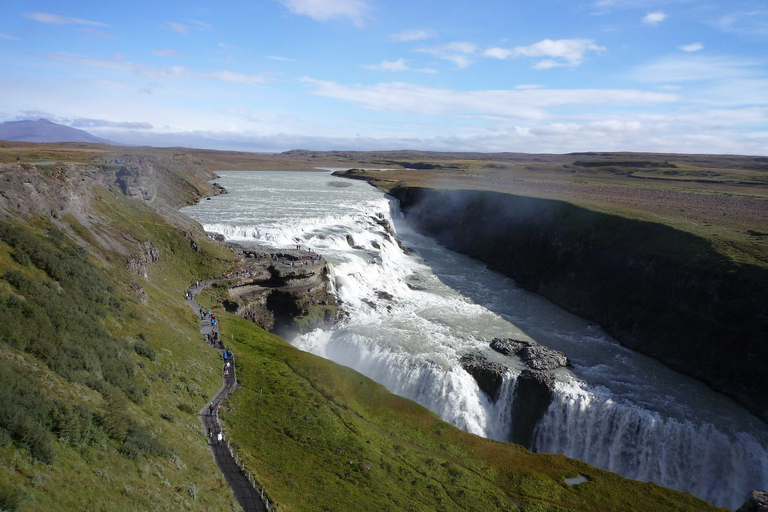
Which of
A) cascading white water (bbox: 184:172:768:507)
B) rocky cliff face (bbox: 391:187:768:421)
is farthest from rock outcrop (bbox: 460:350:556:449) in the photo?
rocky cliff face (bbox: 391:187:768:421)

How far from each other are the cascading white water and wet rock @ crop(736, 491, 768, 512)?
8.87m

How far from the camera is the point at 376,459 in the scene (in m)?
28.4

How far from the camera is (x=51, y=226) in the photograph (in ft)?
115

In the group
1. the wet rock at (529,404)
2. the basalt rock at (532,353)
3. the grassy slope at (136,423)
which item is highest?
the grassy slope at (136,423)

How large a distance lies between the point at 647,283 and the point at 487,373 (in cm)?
2917

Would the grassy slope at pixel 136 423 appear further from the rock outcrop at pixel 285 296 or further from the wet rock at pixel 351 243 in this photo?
the wet rock at pixel 351 243

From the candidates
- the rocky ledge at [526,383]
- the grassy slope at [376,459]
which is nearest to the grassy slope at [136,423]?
the grassy slope at [376,459]

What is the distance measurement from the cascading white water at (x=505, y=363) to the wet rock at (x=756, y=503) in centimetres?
887

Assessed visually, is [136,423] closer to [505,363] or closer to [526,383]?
[526,383]

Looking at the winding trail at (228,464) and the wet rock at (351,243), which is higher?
the wet rock at (351,243)

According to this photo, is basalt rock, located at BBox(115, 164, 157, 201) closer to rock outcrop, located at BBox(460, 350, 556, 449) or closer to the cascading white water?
the cascading white water

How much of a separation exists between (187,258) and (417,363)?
3139 cm

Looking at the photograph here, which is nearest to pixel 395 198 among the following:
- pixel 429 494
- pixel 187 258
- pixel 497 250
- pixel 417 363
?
pixel 497 250

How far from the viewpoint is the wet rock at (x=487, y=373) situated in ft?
135
